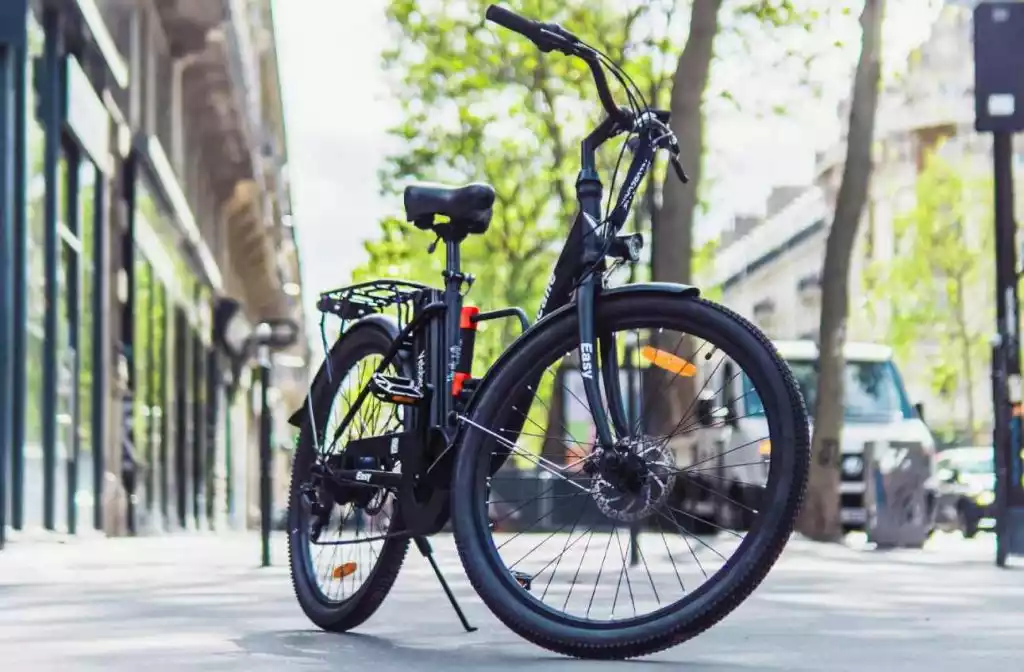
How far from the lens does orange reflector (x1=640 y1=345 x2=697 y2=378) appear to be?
5.39 metres

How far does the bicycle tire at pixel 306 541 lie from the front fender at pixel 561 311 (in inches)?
25.5

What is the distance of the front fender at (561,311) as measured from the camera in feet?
16.3

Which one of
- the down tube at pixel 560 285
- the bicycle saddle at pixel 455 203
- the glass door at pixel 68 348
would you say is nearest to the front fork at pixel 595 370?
the down tube at pixel 560 285

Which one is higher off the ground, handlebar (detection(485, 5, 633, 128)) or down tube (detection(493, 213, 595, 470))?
handlebar (detection(485, 5, 633, 128))

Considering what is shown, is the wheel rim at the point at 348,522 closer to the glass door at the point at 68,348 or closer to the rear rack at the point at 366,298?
the rear rack at the point at 366,298

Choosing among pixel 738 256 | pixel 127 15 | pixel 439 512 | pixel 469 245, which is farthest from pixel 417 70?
pixel 738 256

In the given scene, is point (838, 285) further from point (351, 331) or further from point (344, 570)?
point (344, 570)

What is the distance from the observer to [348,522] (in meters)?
6.28

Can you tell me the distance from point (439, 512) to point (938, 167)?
47.4 meters

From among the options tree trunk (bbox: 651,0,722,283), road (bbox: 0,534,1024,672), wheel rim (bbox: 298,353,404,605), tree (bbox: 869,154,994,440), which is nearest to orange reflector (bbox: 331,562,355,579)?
wheel rim (bbox: 298,353,404,605)

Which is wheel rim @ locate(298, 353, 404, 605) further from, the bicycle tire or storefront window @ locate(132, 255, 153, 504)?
storefront window @ locate(132, 255, 153, 504)

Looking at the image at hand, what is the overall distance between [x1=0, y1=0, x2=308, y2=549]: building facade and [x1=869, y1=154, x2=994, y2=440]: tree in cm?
2130

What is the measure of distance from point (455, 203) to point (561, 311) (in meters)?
0.75

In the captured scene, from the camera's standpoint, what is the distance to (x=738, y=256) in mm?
105438
